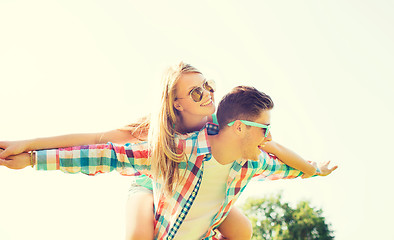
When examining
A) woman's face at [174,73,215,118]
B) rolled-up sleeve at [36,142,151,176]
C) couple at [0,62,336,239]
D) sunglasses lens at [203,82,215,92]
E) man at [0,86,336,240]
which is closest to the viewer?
rolled-up sleeve at [36,142,151,176]

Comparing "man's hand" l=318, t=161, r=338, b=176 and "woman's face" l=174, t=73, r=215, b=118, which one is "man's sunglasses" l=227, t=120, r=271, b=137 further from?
"man's hand" l=318, t=161, r=338, b=176

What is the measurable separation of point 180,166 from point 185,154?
137mm

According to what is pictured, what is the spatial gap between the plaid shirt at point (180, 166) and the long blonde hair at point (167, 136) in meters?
0.09

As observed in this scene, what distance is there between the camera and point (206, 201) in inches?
169

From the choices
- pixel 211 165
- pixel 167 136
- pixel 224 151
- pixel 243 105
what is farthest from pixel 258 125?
pixel 167 136

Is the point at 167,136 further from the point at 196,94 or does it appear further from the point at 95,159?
the point at 95,159

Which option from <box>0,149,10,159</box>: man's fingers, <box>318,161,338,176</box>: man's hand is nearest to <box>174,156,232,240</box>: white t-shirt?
<box>318,161,338,176</box>: man's hand

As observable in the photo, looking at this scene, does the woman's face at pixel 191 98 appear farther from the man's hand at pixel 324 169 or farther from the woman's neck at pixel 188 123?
the man's hand at pixel 324 169

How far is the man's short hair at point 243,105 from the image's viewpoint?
14.4ft

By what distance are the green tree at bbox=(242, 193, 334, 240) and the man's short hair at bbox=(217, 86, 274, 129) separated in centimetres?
1987

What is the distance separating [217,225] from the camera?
451cm

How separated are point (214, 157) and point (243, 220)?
3.21 ft

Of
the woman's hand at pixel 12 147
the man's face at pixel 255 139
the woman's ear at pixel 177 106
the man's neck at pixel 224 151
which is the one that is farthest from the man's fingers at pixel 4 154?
the man's face at pixel 255 139

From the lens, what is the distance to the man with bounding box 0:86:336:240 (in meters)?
4.02
